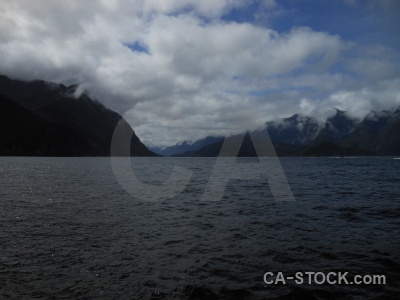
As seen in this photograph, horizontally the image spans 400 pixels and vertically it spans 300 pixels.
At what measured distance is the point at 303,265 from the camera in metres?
15.5

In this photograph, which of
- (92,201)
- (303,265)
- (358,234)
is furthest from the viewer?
(92,201)

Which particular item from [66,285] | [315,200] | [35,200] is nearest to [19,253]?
[66,285]

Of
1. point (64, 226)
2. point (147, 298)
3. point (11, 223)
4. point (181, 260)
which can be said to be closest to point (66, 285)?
point (147, 298)

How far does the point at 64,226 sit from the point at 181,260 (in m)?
12.1

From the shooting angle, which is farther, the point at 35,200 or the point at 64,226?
the point at 35,200

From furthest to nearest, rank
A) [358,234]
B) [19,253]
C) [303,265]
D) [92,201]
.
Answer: [92,201], [358,234], [19,253], [303,265]

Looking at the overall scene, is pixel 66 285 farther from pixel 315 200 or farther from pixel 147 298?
pixel 315 200

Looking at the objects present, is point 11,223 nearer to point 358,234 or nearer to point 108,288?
point 108,288

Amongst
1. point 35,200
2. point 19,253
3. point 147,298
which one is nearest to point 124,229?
point 19,253

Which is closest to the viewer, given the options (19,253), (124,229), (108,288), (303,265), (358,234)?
(108,288)

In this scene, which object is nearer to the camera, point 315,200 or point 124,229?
point 124,229

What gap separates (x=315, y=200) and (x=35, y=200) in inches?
1378

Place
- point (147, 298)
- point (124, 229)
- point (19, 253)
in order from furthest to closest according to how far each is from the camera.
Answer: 1. point (124, 229)
2. point (19, 253)
3. point (147, 298)

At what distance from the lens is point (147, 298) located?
39.2 feet
